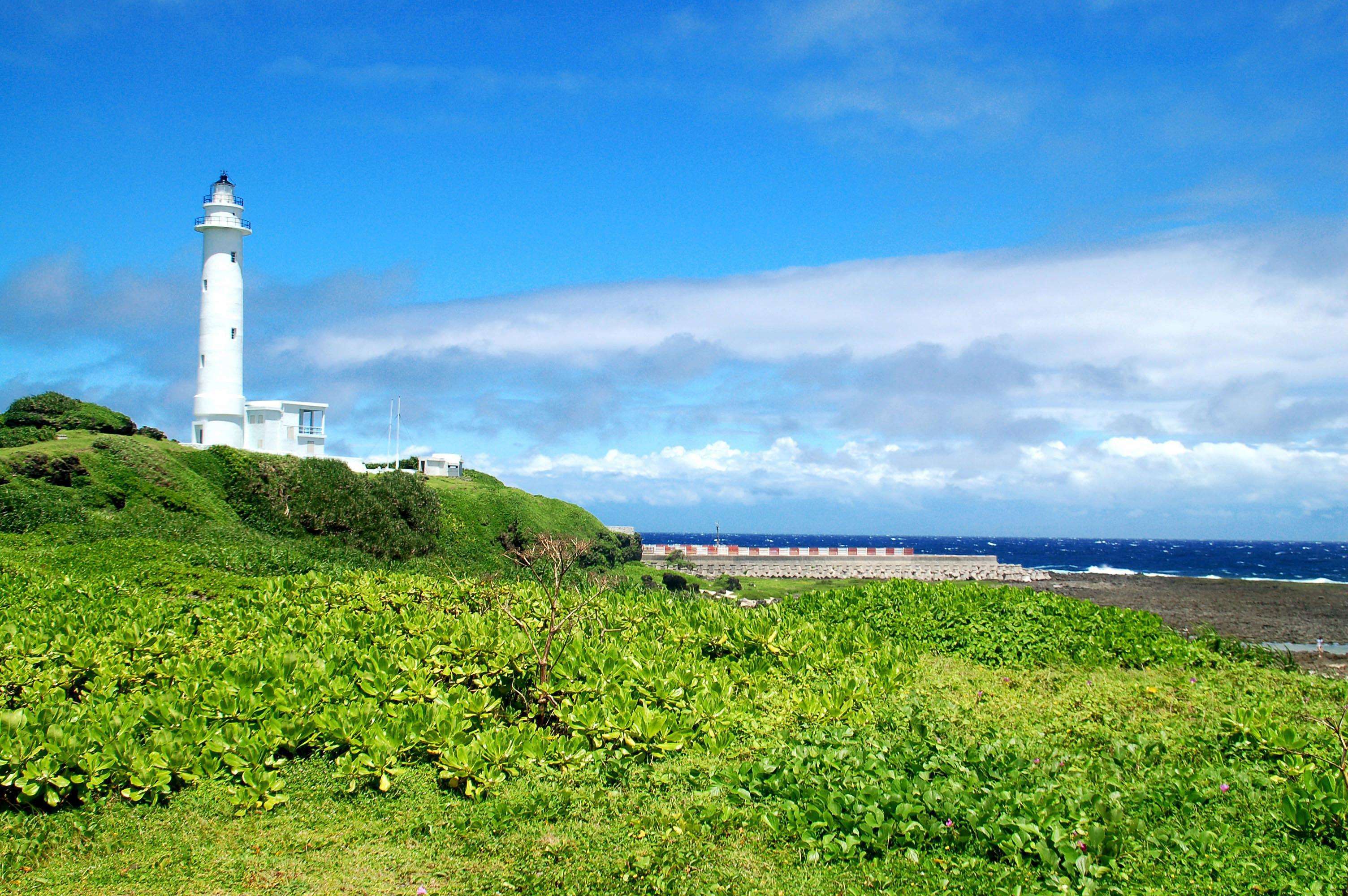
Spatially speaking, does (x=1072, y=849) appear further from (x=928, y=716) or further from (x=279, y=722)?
(x=279, y=722)

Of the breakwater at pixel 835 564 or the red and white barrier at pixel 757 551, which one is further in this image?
the red and white barrier at pixel 757 551

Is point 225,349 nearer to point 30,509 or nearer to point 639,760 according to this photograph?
point 30,509

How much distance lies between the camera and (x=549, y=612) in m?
9.17

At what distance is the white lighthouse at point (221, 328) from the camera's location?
34.2m

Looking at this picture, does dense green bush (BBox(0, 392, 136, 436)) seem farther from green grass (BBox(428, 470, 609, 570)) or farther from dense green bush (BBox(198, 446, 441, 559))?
green grass (BBox(428, 470, 609, 570))

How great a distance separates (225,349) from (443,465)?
467 inches

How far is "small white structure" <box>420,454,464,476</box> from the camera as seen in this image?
42.4m

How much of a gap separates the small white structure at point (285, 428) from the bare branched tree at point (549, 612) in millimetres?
27436

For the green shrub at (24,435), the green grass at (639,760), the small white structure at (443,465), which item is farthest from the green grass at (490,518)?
the green grass at (639,760)

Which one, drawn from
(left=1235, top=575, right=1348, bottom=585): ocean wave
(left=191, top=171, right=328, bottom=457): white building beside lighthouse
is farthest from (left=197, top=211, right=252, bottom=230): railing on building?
(left=1235, top=575, right=1348, bottom=585): ocean wave

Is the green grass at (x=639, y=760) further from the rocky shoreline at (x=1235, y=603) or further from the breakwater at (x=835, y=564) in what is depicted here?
the breakwater at (x=835, y=564)

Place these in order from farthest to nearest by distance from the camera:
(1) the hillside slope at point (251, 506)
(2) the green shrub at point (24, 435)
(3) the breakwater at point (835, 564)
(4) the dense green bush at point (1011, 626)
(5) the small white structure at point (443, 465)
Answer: (3) the breakwater at point (835, 564)
(5) the small white structure at point (443, 465)
(2) the green shrub at point (24, 435)
(1) the hillside slope at point (251, 506)
(4) the dense green bush at point (1011, 626)

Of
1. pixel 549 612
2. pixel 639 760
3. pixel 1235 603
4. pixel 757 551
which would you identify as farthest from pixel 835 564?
pixel 639 760

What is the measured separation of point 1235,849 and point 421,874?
14.8 feet
